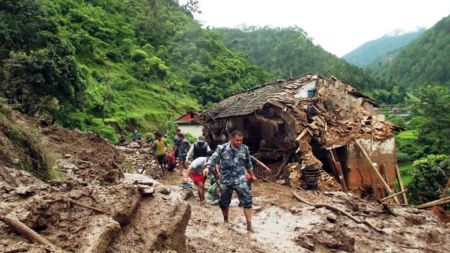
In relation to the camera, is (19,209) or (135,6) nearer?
(19,209)

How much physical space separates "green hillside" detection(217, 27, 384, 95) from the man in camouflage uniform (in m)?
59.5

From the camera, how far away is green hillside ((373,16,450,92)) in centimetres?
7344

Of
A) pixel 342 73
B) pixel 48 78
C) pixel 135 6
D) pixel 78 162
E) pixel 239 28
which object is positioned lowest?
pixel 78 162

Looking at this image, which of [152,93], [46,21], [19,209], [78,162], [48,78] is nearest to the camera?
[19,209]

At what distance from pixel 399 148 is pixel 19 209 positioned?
43842 millimetres

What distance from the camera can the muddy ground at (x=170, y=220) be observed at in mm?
3884

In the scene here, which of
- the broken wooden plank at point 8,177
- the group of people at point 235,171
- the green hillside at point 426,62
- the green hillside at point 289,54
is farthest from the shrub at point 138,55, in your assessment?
the green hillside at point 426,62

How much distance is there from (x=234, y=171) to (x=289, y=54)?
8298cm

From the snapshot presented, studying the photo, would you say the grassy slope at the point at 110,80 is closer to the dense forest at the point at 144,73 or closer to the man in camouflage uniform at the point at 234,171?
the dense forest at the point at 144,73

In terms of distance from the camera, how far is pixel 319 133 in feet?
47.0

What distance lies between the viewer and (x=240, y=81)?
174 feet

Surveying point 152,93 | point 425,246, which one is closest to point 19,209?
point 425,246

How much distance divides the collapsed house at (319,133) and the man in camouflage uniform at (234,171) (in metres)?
6.37

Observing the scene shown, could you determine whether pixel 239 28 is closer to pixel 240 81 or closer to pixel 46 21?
pixel 240 81
